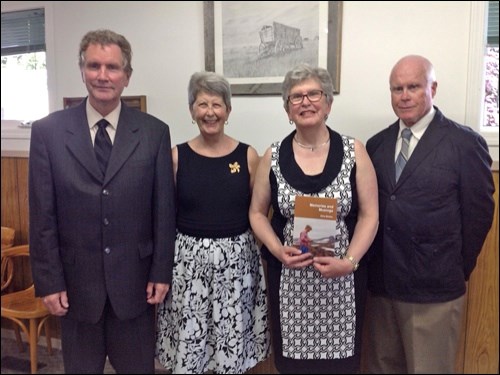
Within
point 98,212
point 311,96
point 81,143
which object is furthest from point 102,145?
point 311,96

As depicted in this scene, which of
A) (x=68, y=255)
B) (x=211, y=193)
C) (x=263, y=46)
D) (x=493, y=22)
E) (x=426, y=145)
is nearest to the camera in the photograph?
(x=493, y=22)

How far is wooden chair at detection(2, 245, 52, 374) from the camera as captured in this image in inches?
37.5

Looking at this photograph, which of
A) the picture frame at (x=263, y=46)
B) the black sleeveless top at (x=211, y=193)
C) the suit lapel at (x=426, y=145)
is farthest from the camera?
the picture frame at (x=263, y=46)

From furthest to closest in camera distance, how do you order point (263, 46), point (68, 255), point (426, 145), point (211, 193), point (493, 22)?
1. point (263, 46)
2. point (211, 193)
3. point (68, 255)
4. point (426, 145)
5. point (493, 22)

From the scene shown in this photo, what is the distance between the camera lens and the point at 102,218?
37.5 inches

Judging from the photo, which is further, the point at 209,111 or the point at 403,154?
the point at 209,111

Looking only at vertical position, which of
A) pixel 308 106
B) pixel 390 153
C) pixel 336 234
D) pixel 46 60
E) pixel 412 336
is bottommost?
pixel 412 336

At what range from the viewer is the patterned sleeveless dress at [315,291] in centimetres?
102

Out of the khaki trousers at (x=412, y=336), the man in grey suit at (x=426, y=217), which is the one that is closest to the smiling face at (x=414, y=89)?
the man in grey suit at (x=426, y=217)

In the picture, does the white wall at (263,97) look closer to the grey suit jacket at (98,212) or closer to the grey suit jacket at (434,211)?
the grey suit jacket at (434,211)

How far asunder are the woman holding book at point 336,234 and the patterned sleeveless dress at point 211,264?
0.06m

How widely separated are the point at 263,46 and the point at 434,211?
2.45 ft

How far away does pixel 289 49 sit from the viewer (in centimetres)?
133

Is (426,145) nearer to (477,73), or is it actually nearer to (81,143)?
(477,73)
